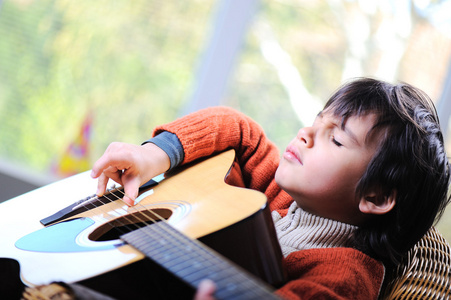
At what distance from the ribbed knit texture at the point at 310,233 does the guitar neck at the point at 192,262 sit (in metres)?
0.30

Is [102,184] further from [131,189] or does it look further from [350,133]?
[350,133]

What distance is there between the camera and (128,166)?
35.8 inches

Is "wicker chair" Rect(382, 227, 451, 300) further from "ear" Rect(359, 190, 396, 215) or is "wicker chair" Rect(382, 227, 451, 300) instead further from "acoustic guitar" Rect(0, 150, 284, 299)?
"acoustic guitar" Rect(0, 150, 284, 299)

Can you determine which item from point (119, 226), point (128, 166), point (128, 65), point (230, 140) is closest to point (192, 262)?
point (119, 226)

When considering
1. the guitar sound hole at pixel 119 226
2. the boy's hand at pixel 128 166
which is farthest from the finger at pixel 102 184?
the guitar sound hole at pixel 119 226

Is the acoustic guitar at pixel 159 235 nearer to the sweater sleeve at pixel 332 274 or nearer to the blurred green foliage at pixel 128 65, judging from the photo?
the sweater sleeve at pixel 332 274

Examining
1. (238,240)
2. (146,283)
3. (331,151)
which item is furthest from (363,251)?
(146,283)

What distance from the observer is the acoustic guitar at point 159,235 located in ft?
1.88

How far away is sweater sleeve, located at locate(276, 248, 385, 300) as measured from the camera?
27.3 inches

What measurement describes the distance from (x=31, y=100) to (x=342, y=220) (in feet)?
4.99

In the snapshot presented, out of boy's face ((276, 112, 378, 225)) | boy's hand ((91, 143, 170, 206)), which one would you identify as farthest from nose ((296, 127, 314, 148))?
boy's hand ((91, 143, 170, 206))

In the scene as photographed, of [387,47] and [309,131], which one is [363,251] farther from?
[387,47]

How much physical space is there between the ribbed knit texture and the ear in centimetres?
5

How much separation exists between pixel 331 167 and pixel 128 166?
37 centimetres
